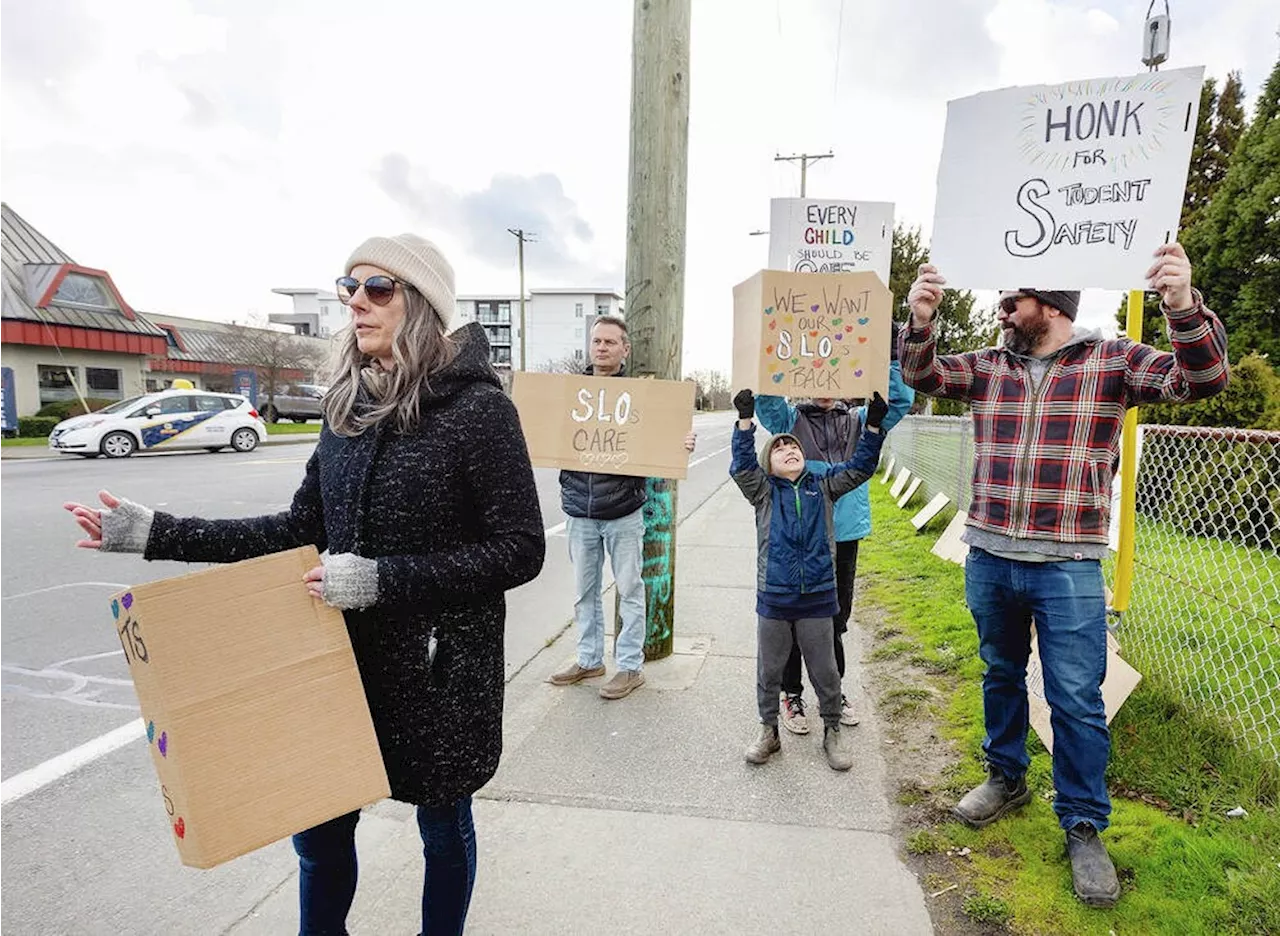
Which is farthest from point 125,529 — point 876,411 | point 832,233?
point 832,233

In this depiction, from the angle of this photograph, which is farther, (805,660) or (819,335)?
(805,660)

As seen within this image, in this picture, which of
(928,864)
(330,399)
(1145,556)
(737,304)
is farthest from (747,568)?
(330,399)

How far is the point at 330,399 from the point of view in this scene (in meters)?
2.03

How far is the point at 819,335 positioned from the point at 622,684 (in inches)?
85.5

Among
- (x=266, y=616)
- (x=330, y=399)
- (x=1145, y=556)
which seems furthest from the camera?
(x=1145, y=556)

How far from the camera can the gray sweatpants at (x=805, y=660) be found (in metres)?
3.45

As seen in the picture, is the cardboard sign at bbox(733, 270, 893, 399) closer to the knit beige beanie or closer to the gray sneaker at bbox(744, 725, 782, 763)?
the gray sneaker at bbox(744, 725, 782, 763)

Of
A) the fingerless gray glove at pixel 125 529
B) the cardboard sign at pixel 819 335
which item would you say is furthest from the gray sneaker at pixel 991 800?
the fingerless gray glove at pixel 125 529

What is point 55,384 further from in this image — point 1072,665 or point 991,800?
point 1072,665

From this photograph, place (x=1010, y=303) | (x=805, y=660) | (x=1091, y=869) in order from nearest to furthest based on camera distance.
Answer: (x=1091, y=869), (x=1010, y=303), (x=805, y=660)

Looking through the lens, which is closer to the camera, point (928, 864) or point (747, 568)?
point (928, 864)

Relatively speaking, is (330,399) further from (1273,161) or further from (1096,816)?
(1273,161)

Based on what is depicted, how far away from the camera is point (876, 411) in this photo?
327 centimetres

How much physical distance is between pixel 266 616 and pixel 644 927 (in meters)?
1.52
